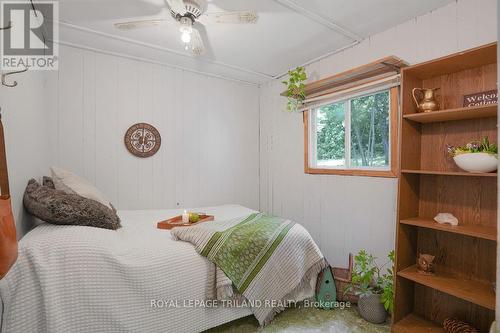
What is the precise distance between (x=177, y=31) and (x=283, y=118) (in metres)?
1.61

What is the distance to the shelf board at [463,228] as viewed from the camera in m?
1.40

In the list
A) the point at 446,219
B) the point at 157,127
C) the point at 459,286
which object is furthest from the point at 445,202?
the point at 157,127

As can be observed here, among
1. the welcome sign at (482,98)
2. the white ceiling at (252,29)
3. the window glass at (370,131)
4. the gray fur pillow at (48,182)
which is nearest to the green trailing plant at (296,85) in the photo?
the white ceiling at (252,29)

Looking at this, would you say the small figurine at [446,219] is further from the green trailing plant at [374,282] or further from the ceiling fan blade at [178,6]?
the ceiling fan blade at [178,6]

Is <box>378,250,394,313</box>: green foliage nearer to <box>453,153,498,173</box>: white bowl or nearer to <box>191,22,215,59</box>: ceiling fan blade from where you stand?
<box>453,153,498,173</box>: white bowl

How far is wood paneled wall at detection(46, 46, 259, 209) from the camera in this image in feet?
8.46

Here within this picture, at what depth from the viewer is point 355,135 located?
2572 mm

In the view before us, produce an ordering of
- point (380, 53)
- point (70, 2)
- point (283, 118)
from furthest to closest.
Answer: point (283, 118), point (380, 53), point (70, 2)

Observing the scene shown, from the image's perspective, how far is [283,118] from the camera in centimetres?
327

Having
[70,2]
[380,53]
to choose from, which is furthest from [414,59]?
[70,2]

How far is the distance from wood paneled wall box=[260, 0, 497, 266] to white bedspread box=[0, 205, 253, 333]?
136cm

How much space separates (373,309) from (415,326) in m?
0.27

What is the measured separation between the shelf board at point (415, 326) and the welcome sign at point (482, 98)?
1.54 meters

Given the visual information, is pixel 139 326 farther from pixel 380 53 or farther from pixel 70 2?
pixel 380 53
